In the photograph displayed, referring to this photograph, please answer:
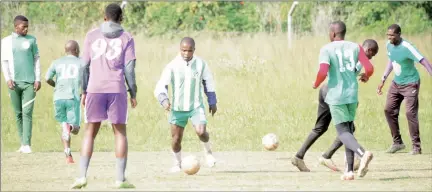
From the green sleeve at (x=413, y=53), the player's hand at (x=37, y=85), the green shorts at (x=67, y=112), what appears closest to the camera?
the green shorts at (x=67, y=112)

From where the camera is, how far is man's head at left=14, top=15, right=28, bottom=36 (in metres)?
17.8

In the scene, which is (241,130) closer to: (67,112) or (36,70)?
(36,70)

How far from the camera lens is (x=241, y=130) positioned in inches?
850

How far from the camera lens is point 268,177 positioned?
48.2ft

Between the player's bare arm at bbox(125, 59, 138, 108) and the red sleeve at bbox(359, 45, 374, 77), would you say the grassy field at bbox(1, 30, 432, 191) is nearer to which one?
the player's bare arm at bbox(125, 59, 138, 108)

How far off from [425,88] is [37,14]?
401 inches

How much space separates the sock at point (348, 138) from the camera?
14023 millimetres

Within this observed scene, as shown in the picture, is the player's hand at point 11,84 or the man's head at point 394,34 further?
the player's hand at point 11,84

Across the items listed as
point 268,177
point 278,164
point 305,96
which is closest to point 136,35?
point 305,96

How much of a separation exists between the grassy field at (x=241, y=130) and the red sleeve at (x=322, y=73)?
3.93ft

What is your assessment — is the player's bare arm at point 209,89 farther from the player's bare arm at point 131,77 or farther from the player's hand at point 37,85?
the player's hand at point 37,85

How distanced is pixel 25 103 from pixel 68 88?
1.64m

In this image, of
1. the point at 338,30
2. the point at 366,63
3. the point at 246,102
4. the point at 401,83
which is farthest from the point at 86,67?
the point at 246,102

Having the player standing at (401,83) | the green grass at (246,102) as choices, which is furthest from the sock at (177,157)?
the player standing at (401,83)
